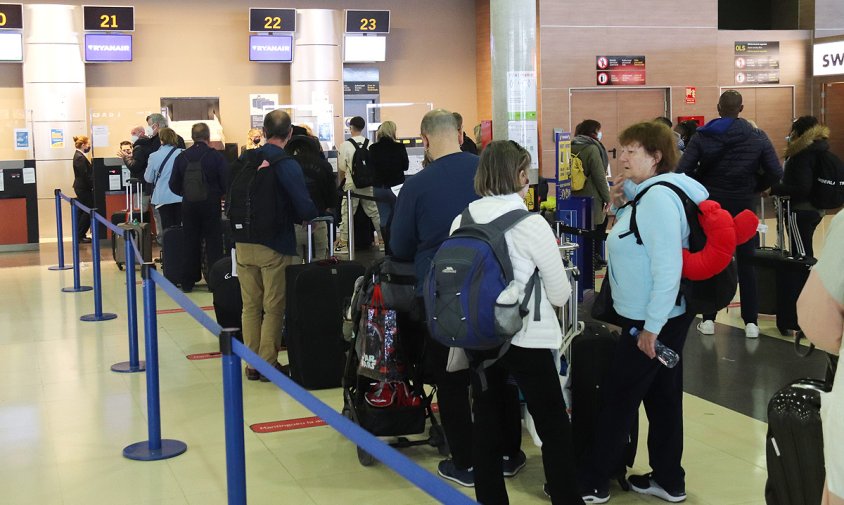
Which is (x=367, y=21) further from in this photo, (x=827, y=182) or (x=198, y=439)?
(x=198, y=439)

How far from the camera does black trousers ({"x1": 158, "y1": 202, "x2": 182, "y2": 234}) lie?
33.5 feet

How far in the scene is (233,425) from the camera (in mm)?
3068

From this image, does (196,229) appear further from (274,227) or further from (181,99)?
(181,99)

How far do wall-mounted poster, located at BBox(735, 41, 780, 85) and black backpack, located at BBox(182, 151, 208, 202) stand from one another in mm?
10275

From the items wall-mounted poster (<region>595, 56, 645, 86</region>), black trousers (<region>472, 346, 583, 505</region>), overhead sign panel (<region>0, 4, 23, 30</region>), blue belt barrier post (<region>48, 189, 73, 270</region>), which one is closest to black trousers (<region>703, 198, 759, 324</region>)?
black trousers (<region>472, 346, 583, 505</region>)

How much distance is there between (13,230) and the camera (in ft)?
46.4

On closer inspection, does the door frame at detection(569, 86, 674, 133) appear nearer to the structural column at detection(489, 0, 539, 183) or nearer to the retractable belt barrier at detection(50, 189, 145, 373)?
the retractable belt barrier at detection(50, 189, 145, 373)

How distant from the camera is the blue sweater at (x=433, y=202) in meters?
4.12

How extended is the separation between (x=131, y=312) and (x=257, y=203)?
97 centimetres

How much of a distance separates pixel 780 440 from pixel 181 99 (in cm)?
1469

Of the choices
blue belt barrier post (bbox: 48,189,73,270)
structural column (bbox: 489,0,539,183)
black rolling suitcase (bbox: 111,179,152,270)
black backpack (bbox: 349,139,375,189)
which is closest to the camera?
structural column (bbox: 489,0,539,183)

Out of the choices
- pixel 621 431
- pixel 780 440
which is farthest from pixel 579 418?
pixel 780 440

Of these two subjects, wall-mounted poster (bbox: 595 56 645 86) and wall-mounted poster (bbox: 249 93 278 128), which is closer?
wall-mounted poster (bbox: 595 56 645 86)

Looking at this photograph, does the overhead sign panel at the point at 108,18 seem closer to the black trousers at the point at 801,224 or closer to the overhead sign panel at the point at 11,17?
the overhead sign panel at the point at 11,17
